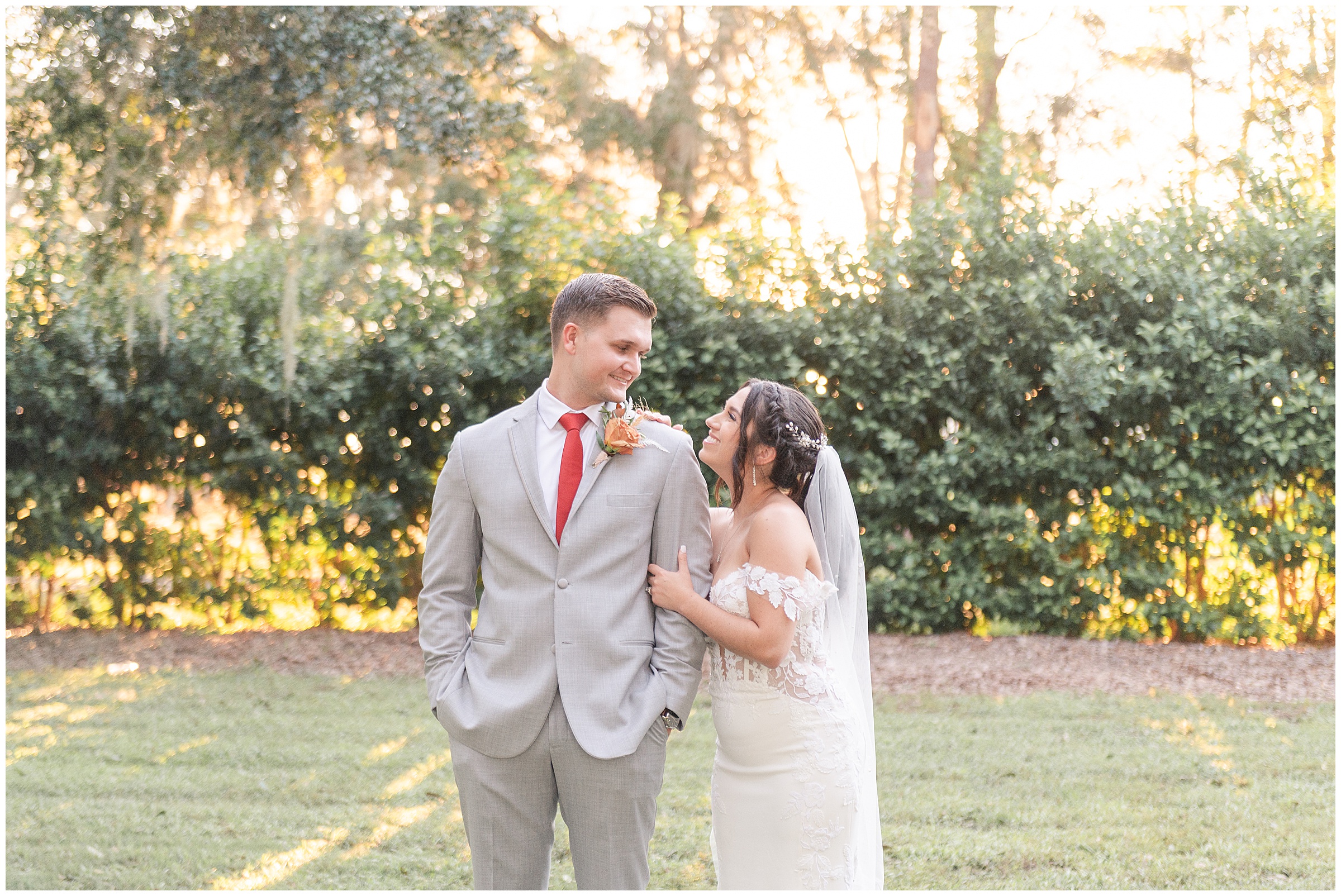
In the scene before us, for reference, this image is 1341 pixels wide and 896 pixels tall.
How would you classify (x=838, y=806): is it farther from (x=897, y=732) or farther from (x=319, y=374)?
(x=319, y=374)

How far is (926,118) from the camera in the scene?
11.7 metres

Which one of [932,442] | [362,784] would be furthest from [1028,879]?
[932,442]

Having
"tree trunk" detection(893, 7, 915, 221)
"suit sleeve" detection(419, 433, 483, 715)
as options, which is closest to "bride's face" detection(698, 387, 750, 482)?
"suit sleeve" detection(419, 433, 483, 715)

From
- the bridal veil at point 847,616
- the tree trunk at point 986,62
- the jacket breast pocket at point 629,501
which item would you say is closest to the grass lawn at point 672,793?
the bridal veil at point 847,616

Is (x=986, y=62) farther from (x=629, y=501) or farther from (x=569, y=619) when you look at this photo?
(x=569, y=619)

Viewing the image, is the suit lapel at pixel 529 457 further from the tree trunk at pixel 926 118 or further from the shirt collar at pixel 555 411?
the tree trunk at pixel 926 118

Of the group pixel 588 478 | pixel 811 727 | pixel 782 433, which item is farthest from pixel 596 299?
pixel 811 727

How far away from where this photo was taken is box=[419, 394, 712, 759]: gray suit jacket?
7.59 feet

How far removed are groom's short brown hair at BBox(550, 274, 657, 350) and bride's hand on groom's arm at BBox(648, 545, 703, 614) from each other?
60 centimetres

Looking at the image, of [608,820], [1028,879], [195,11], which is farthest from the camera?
[195,11]

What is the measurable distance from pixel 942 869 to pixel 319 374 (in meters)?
5.52

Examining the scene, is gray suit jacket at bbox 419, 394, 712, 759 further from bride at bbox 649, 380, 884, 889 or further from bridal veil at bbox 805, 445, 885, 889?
bridal veil at bbox 805, 445, 885, 889

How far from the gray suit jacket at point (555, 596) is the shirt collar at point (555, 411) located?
0.11ft

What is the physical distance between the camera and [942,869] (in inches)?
148
